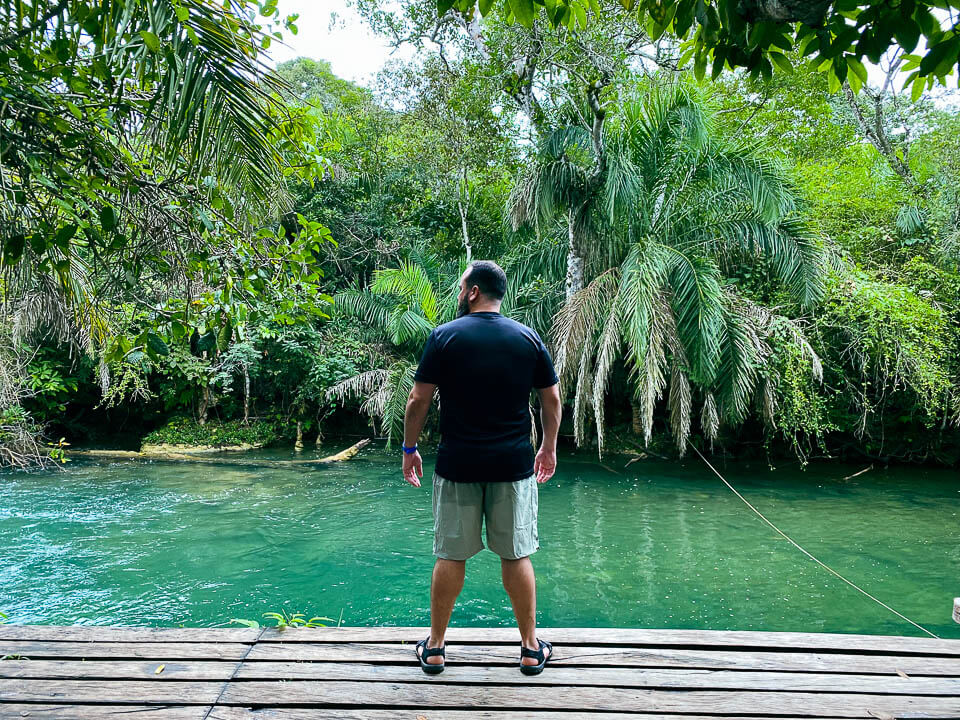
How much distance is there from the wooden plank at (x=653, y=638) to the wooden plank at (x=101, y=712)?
22.6 inches

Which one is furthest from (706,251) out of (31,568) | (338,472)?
(31,568)

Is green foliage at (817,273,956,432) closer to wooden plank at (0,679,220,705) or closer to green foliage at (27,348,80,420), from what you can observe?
wooden plank at (0,679,220,705)

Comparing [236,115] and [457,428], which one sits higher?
[236,115]

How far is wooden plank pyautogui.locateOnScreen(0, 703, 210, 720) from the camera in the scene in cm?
226

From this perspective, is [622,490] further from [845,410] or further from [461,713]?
[461,713]

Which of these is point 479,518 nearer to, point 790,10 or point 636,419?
point 790,10

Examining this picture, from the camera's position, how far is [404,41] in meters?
14.2

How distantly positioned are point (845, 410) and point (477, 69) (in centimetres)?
868

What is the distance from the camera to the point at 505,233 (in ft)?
42.5

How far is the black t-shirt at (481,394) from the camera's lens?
2605mm

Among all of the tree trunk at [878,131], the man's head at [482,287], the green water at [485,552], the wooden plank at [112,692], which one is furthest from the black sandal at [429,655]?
the tree trunk at [878,131]

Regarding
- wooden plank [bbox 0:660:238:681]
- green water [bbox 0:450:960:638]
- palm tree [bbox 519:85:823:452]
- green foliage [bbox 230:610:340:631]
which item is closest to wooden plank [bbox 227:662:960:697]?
wooden plank [bbox 0:660:238:681]

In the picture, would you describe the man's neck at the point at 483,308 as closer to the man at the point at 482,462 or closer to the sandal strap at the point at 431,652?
the man at the point at 482,462

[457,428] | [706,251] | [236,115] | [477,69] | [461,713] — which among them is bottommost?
[461,713]
